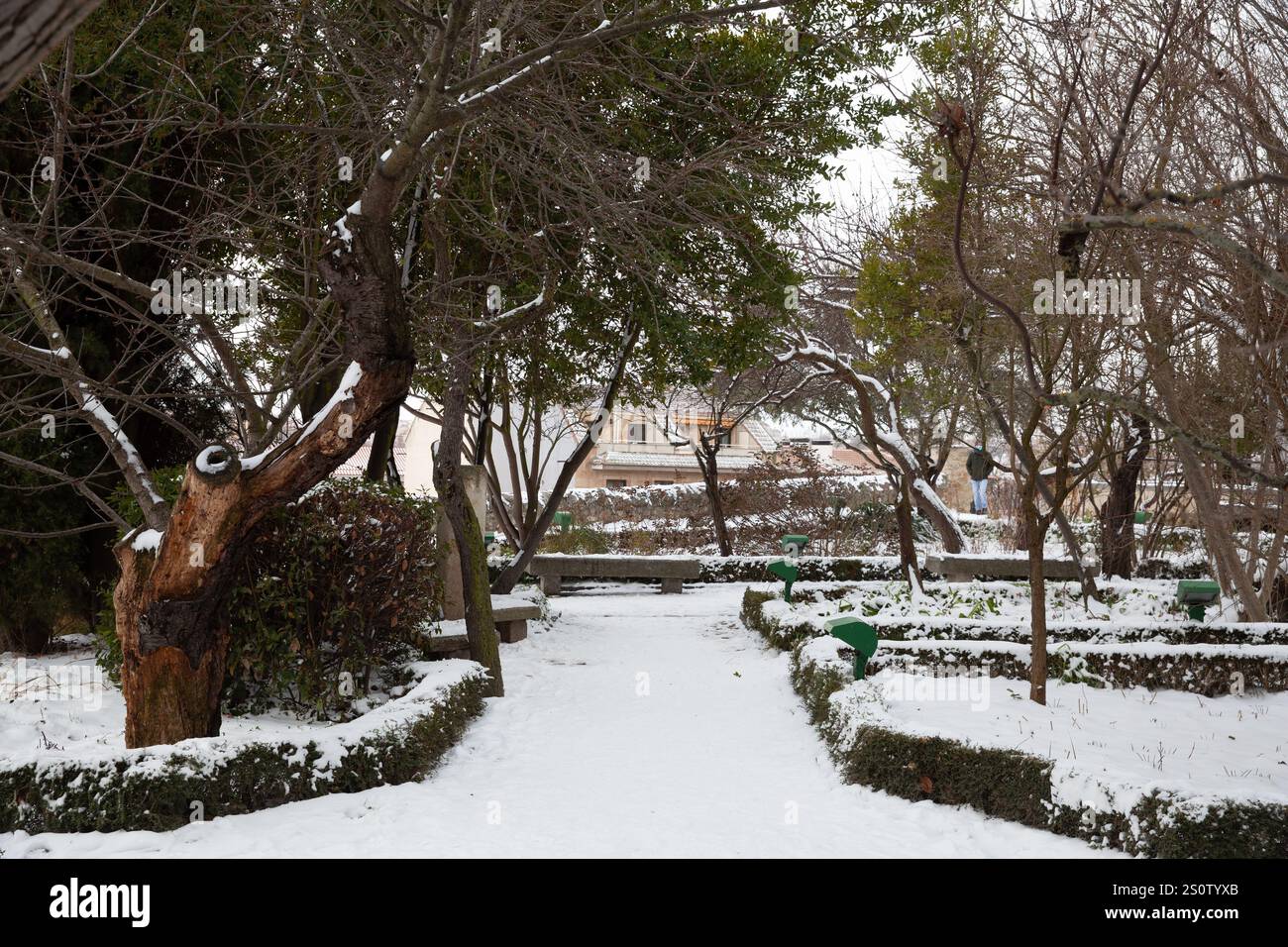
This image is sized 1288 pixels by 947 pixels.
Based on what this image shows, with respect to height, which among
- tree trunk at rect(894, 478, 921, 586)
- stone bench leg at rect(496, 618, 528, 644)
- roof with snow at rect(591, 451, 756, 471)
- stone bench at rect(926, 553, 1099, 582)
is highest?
roof with snow at rect(591, 451, 756, 471)

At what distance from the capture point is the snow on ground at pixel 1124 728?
4.92 metres

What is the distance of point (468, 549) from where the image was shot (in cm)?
852

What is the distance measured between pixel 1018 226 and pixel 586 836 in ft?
21.2

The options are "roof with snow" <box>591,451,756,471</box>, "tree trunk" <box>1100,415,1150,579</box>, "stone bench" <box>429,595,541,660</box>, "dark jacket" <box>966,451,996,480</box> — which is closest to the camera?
"stone bench" <box>429,595,541,660</box>

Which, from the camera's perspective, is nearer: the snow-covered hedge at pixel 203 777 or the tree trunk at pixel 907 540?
the snow-covered hedge at pixel 203 777

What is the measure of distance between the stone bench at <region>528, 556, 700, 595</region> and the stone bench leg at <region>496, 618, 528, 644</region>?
15.2 ft

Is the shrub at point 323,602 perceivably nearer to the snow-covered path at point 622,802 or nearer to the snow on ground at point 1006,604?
the snow-covered path at point 622,802

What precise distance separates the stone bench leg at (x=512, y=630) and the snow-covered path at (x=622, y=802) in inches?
76.4

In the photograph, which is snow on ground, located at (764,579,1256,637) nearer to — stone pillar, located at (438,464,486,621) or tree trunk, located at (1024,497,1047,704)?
tree trunk, located at (1024,497,1047,704)

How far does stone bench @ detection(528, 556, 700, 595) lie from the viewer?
52.1 feet

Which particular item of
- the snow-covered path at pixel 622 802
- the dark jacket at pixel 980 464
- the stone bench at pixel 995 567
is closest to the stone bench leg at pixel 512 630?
the snow-covered path at pixel 622 802

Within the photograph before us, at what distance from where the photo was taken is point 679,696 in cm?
848

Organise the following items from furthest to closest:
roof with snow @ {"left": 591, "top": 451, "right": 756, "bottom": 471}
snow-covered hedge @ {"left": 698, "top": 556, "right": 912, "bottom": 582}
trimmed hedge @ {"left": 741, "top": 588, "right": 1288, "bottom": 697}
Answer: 1. roof with snow @ {"left": 591, "top": 451, "right": 756, "bottom": 471}
2. snow-covered hedge @ {"left": 698, "top": 556, "right": 912, "bottom": 582}
3. trimmed hedge @ {"left": 741, "top": 588, "right": 1288, "bottom": 697}

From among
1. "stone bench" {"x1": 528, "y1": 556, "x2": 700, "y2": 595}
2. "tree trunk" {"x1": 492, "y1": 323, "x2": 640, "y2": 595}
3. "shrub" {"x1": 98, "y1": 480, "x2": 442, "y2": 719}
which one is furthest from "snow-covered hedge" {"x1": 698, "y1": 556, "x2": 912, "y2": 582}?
"shrub" {"x1": 98, "y1": 480, "x2": 442, "y2": 719}
